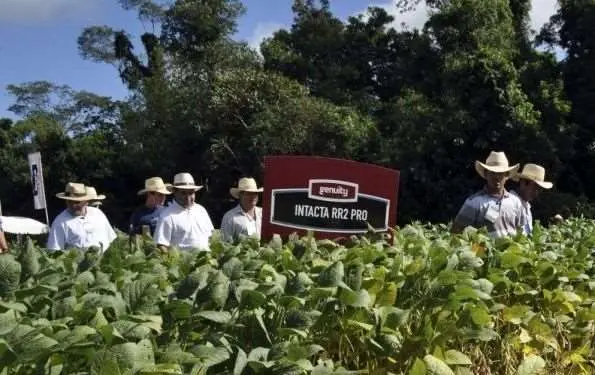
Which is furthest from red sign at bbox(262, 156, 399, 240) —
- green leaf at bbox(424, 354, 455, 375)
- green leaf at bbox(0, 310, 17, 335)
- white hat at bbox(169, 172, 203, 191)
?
white hat at bbox(169, 172, 203, 191)

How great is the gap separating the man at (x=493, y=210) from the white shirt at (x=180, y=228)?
220 cm

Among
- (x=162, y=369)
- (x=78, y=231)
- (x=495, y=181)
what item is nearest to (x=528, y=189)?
(x=495, y=181)

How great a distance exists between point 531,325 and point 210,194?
2658cm

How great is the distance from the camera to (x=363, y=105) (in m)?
29.4

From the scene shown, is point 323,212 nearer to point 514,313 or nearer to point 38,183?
point 514,313

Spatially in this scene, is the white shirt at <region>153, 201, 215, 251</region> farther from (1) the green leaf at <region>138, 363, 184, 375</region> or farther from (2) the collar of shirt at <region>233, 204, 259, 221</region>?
(1) the green leaf at <region>138, 363, 184, 375</region>

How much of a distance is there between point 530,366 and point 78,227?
5.58 m

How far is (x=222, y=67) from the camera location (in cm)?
3203

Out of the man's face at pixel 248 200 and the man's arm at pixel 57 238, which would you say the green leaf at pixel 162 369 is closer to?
the man's arm at pixel 57 238

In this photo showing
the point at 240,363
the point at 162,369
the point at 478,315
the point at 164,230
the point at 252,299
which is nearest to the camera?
the point at 162,369

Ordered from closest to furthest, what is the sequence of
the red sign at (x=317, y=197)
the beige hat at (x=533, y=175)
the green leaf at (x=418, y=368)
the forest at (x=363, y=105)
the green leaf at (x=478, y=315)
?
the green leaf at (x=418, y=368), the green leaf at (x=478, y=315), the red sign at (x=317, y=197), the beige hat at (x=533, y=175), the forest at (x=363, y=105)

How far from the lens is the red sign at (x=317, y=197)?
4.83 meters

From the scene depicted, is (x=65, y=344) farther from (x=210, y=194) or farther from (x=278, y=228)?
(x=210, y=194)

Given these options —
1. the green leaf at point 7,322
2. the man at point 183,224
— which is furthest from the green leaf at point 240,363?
the man at point 183,224
